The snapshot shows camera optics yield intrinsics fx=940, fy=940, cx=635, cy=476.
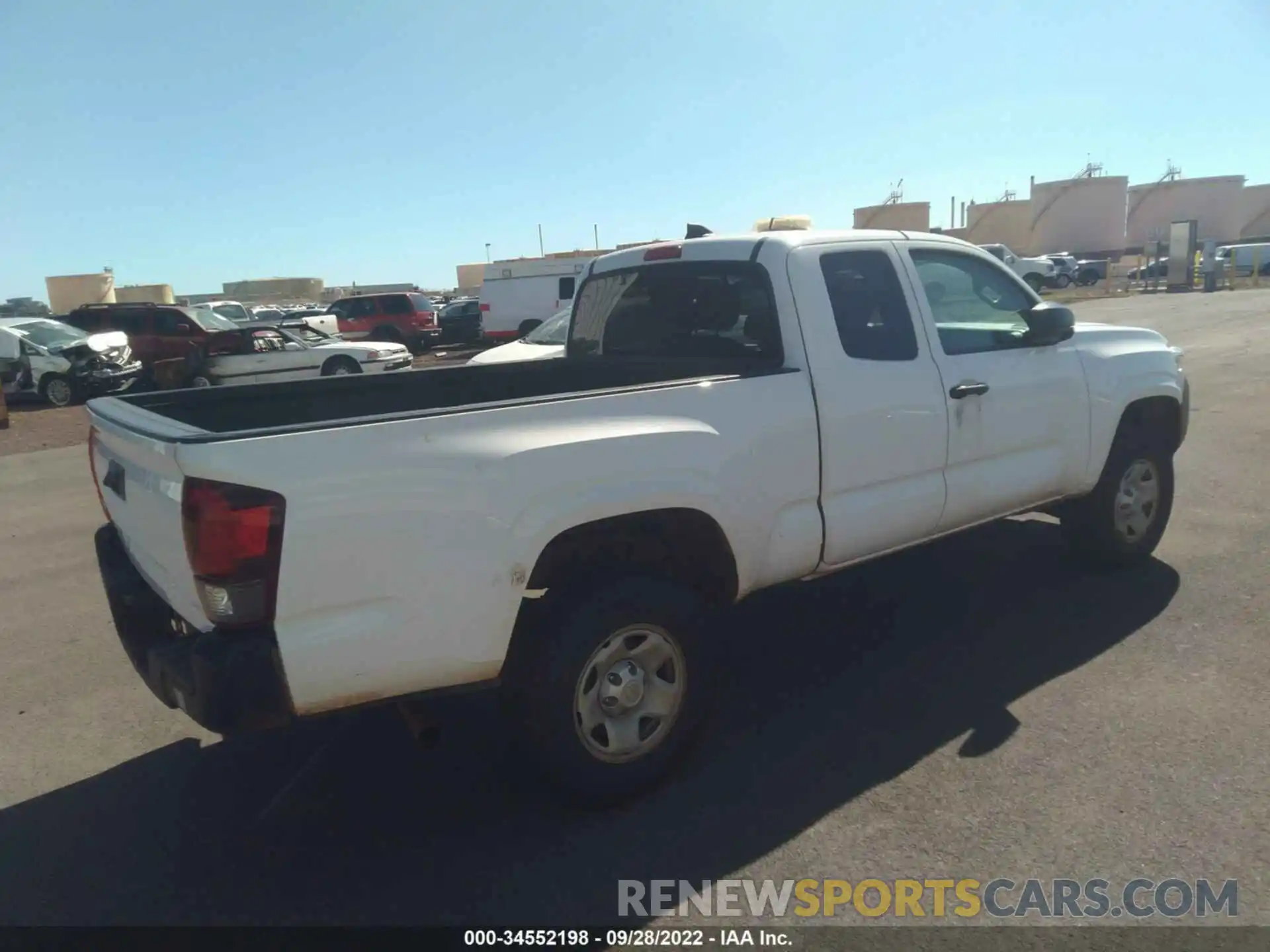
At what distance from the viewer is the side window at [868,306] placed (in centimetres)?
408

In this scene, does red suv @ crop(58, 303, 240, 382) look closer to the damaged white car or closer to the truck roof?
the damaged white car

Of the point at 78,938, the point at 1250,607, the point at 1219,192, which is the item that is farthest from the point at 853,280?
the point at 1219,192

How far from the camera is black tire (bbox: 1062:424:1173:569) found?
A: 5.27 metres

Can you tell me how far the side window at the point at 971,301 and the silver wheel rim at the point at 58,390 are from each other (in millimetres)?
18070

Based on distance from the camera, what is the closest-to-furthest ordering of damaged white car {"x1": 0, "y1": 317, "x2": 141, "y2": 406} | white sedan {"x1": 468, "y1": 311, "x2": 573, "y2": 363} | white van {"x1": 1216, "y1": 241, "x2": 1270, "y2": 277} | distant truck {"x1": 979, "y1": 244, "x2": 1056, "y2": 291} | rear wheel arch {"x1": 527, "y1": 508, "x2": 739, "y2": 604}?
1. rear wheel arch {"x1": 527, "y1": 508, "x2": 739, "y2": 604}
2. white sedan {"x1": 468, "y1": 311, "x2": 573, "y2": 363}
3. damaged white car {"x1": 0, "y1": 317, "x2": 141, "y2": 406}
4. distant truck {"x1": 979, "y1": 244, "x2": 1056, "y2": 291}
5. white van {"x1": 1216, "y1": 241, "x2": 1270, "y2": 277}

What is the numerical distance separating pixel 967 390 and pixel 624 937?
2828 mm

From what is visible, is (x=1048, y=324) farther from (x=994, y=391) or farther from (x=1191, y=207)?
(x=1191, y=207)

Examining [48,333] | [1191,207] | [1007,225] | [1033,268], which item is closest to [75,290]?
[48,333]

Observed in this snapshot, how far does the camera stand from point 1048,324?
4.61 meters

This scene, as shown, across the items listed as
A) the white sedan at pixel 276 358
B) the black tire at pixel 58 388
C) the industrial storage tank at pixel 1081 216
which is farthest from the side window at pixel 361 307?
the industrial storage tank at pixel 1081 216

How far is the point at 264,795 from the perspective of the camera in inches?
141

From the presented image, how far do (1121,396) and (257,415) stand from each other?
4.47m

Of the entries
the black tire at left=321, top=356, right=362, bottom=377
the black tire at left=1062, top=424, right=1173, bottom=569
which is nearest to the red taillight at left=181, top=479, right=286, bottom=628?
the black tire at left=1062, top=424, right=1173, bottom=569

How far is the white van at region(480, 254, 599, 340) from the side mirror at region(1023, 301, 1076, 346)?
20.9 m
